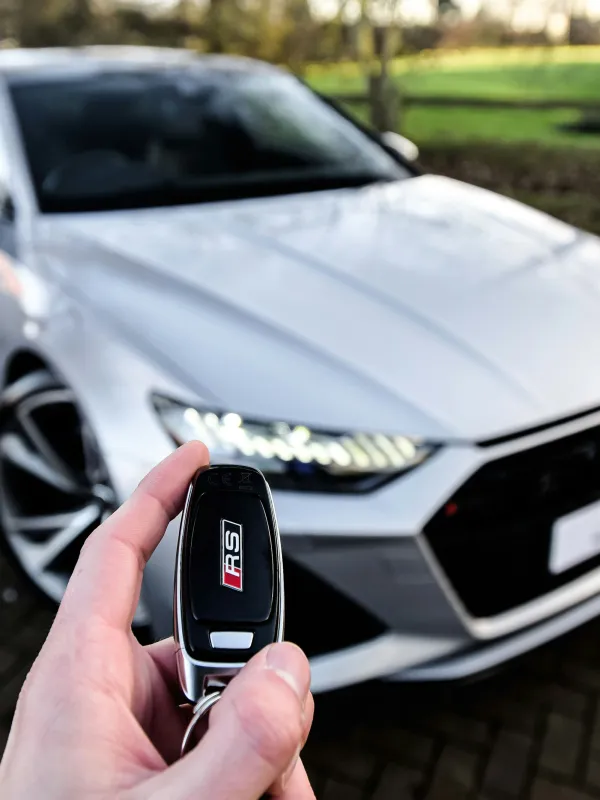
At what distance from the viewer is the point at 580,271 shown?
185cm

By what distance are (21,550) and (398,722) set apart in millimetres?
950

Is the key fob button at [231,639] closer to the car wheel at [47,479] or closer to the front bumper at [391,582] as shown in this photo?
the front bumper at [391,582]

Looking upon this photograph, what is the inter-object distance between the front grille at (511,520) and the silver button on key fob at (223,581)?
60cm

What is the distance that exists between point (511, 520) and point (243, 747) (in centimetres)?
94

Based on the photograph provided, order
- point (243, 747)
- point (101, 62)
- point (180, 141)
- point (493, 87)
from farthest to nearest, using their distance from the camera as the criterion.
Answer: point (493, 87)
point (101, 62)
point (180, 141)
point (243, 747)

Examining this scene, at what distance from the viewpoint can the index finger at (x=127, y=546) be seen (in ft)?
2.18

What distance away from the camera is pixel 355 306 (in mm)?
1604

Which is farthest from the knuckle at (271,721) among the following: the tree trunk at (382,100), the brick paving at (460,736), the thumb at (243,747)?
the tree trunk at (382,100)

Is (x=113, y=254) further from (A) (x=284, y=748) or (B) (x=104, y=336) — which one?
(A) (x=284, y=748)

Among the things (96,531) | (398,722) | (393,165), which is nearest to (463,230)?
(393,165)

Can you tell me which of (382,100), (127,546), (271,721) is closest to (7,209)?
(127,546)

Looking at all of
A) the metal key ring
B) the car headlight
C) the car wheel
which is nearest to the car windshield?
the car wheel

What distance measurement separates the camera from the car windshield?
2.17m

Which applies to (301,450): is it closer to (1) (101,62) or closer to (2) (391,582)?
(2) (391,582)
